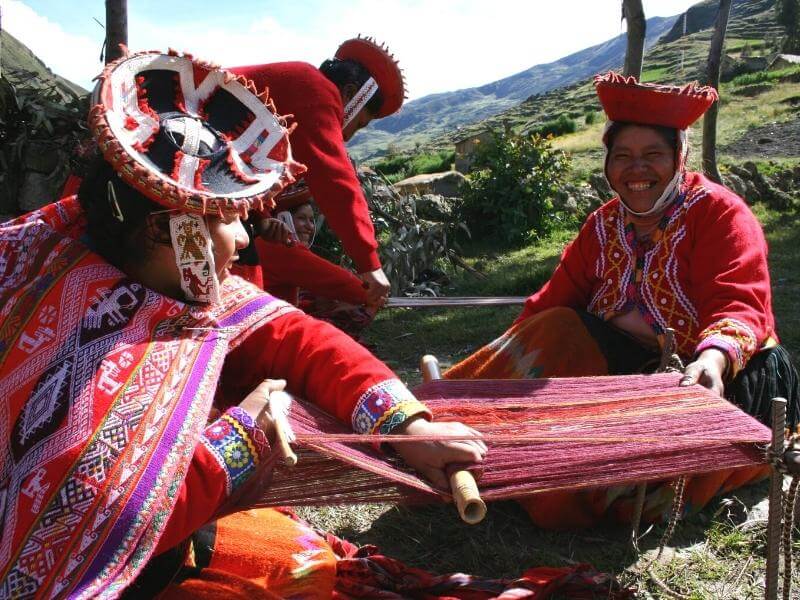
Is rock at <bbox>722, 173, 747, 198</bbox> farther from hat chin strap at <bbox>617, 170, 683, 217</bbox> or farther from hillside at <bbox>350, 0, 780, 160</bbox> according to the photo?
hat chin strap at <bbox>617, 170, 683, 217</bbox>

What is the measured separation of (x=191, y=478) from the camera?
1481 millimetres

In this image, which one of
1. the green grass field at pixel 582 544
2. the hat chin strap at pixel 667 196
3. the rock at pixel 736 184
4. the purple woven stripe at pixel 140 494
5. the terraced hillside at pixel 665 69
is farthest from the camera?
the terraced hillside at pixel 665 69

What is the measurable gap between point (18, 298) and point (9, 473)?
1.34ft

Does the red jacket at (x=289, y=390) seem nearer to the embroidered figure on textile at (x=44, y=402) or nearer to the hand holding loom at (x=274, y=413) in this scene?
the hand holding loom at (x=274, y=413)

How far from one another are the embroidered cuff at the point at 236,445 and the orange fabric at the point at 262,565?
456 mm

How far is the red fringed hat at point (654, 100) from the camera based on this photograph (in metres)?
2.69

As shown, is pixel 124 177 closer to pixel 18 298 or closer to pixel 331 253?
pixel 18 298

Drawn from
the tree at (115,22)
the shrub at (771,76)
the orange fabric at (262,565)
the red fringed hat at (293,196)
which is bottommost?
the shrub at (771,76)

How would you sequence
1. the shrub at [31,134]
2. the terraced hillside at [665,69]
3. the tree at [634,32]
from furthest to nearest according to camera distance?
the terraced hillside at [665,69] < the tree at [634,32] < the shrub at [31,134]

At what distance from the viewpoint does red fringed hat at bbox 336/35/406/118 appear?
3818 mm

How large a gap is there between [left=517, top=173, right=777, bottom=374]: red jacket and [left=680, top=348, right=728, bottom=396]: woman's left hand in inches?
1.3

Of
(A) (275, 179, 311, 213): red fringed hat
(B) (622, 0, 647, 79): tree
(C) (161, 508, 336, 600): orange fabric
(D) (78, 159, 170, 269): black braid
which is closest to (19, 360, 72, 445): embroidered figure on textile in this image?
Result: (D) (78, 159, 170, 269): black braid

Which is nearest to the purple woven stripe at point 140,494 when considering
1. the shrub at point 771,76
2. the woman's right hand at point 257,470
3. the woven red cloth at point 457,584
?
the woman's right hand at point 257,470

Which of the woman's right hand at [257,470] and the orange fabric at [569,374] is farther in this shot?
the orange fabric at [569,374]
